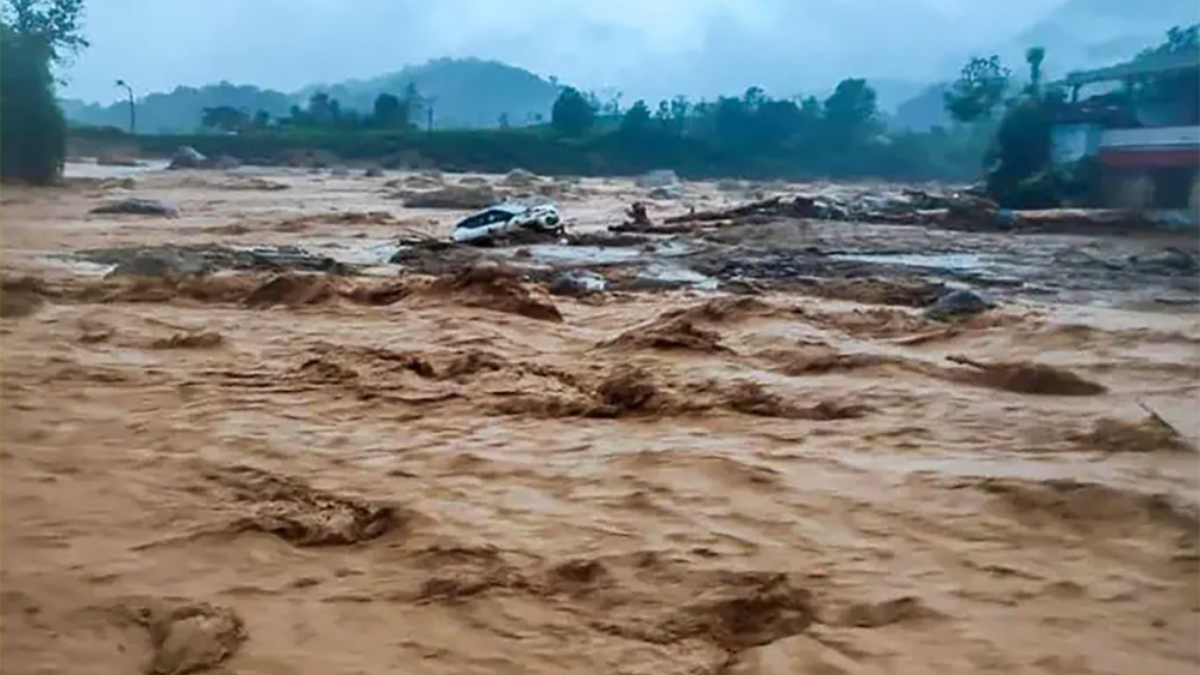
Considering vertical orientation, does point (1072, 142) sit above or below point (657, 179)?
above

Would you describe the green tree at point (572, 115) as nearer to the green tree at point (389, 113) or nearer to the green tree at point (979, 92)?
the green tree at point (389, 113)

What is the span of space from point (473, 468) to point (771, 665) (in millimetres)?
2183

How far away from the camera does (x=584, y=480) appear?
4961 millimetres

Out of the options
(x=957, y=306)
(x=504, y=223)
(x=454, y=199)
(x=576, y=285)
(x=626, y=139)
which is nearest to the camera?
(x=957, y=306)

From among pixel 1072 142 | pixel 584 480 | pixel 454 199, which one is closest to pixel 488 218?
pixel 454 199

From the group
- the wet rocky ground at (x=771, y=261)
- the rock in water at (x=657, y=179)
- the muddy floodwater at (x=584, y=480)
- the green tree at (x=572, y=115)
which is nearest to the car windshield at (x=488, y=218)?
the wet rocky ground at (x=771, y=261)

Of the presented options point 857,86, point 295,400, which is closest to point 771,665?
point 295,400

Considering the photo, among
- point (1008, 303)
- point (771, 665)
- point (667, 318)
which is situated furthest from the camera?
point (1008, 303)

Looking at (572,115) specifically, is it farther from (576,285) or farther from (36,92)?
(576,285)

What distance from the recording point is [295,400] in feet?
20.8

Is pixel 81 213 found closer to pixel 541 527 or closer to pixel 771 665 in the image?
pixel 541 527

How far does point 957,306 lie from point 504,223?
26.1ft

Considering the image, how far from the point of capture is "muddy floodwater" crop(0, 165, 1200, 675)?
3.39 meters

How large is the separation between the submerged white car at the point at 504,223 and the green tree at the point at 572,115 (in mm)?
31788
